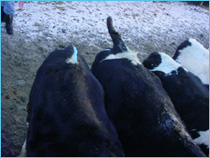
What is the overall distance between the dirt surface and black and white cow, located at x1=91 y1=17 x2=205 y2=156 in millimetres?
942

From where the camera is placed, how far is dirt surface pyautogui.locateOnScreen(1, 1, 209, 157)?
2703 mm

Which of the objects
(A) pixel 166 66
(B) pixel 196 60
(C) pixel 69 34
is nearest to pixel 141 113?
(A) pixel 166 66

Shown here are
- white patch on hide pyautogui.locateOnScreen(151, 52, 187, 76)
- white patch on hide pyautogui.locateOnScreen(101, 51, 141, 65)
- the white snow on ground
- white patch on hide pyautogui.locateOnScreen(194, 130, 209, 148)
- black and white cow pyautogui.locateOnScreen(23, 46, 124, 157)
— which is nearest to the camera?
black and white cow pyautogui.locateOnScreen(23, 46, 124, 157)

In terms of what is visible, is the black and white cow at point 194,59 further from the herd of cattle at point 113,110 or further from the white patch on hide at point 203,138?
the white patch on hide at point 203,138

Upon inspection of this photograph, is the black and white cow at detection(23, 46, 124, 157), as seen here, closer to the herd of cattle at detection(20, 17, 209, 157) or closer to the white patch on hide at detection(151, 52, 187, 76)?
the herd of cattle at detection(20, 17, 209, 157)

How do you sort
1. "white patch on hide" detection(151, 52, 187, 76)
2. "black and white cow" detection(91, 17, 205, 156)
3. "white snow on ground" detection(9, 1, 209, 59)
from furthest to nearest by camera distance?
"white snow on ground" detection(9, 1, 209, 59), "white patch on hide" detection(151, 52, 187, 76), "black and white cow" detection(91, 17, 205, 156)

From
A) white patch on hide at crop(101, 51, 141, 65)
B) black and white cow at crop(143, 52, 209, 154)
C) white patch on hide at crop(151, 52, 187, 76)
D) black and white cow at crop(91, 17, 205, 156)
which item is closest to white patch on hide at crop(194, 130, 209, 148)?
black and white cow at crop(143, 52, 209, 154)

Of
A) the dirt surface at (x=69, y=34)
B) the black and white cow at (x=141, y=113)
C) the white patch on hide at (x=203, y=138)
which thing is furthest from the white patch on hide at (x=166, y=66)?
the dirt surface at (x=69, y=34)

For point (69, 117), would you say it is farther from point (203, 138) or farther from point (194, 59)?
point (194, 59)

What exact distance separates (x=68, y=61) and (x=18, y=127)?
0.88 metres

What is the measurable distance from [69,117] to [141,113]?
22.3 inches

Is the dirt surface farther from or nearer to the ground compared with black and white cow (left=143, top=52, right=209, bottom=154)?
nearer to the ground

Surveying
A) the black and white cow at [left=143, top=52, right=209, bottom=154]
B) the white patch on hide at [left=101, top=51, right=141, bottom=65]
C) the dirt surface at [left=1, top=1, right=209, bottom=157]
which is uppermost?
the white patch on hide at [left=101, top=51, right=141, bottom=65]

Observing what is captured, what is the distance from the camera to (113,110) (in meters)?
2.01
